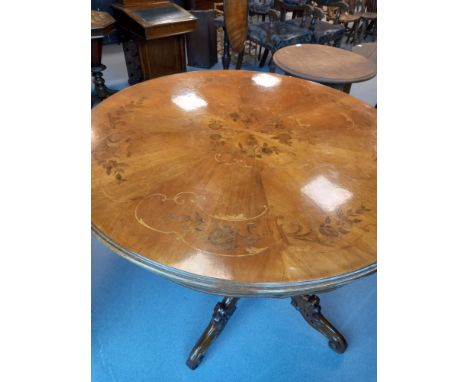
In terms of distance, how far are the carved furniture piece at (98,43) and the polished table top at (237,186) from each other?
132 cm

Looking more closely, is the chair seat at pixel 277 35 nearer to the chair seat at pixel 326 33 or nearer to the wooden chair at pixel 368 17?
the chair seat at pixel 326 33

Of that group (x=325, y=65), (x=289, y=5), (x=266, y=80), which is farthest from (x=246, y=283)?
(x=289, y=5)

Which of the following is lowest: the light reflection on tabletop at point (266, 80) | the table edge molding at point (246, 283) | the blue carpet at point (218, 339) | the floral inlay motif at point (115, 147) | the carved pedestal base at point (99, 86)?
the blue carpet at point (218, 339)

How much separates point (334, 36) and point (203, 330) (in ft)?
9.97

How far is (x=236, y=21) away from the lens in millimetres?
2479

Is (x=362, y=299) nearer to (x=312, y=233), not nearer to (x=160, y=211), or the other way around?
(x=312, y=233)

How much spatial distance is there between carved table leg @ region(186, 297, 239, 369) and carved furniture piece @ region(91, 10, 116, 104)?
6.82 ft

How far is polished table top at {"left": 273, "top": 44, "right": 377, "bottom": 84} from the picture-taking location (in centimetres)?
186

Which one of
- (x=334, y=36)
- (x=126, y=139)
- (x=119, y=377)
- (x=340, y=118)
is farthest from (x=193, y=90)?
(x=334, y=36)

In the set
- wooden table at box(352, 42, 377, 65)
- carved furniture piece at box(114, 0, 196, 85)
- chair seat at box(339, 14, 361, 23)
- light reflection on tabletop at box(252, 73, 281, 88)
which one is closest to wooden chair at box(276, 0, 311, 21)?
chair seat at box(339, 14, 361, 23)

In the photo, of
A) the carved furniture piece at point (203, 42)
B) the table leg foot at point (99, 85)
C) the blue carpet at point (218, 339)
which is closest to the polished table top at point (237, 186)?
the blue carpet at point (218, 339)

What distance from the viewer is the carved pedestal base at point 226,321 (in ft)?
3.94

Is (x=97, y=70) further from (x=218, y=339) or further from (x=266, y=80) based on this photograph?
(x=218, y=339)

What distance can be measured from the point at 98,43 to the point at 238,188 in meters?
2.34
